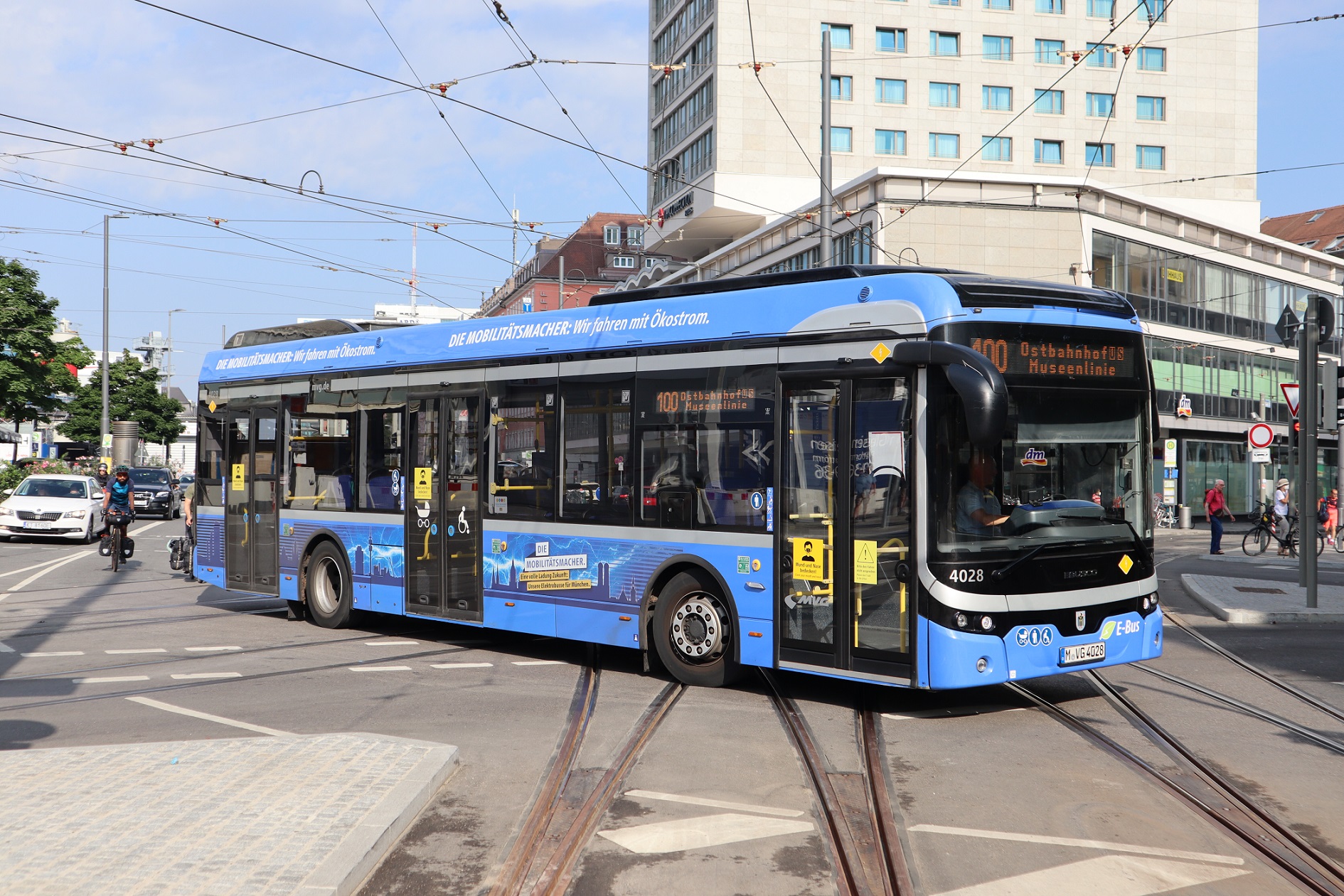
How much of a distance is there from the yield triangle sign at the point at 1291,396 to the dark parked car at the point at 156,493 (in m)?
34.0

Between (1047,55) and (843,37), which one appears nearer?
(843,37)

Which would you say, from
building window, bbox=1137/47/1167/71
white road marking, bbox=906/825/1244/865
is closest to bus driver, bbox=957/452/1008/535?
white road marking, bbox=906/825/1244/865

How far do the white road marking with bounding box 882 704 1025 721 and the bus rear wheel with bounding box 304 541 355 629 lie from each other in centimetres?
672

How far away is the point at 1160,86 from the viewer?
2117 inches

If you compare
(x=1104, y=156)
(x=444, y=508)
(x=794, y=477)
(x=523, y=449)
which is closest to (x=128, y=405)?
(x=1104, y=156)

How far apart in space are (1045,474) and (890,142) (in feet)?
155

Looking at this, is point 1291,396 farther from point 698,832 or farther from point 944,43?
point 944,43

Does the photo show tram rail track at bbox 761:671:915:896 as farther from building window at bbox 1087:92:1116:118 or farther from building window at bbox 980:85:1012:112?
building window at bbox 1087:92:1116:118

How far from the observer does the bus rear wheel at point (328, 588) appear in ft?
43.9

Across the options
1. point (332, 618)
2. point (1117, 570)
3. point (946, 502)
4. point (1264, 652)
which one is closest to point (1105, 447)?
point (1117, 570)

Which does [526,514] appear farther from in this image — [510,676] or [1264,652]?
[1264,652]

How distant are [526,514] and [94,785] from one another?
534cm

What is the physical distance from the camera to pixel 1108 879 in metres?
5.07

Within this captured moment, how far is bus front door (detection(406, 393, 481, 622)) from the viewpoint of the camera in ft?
38.4
